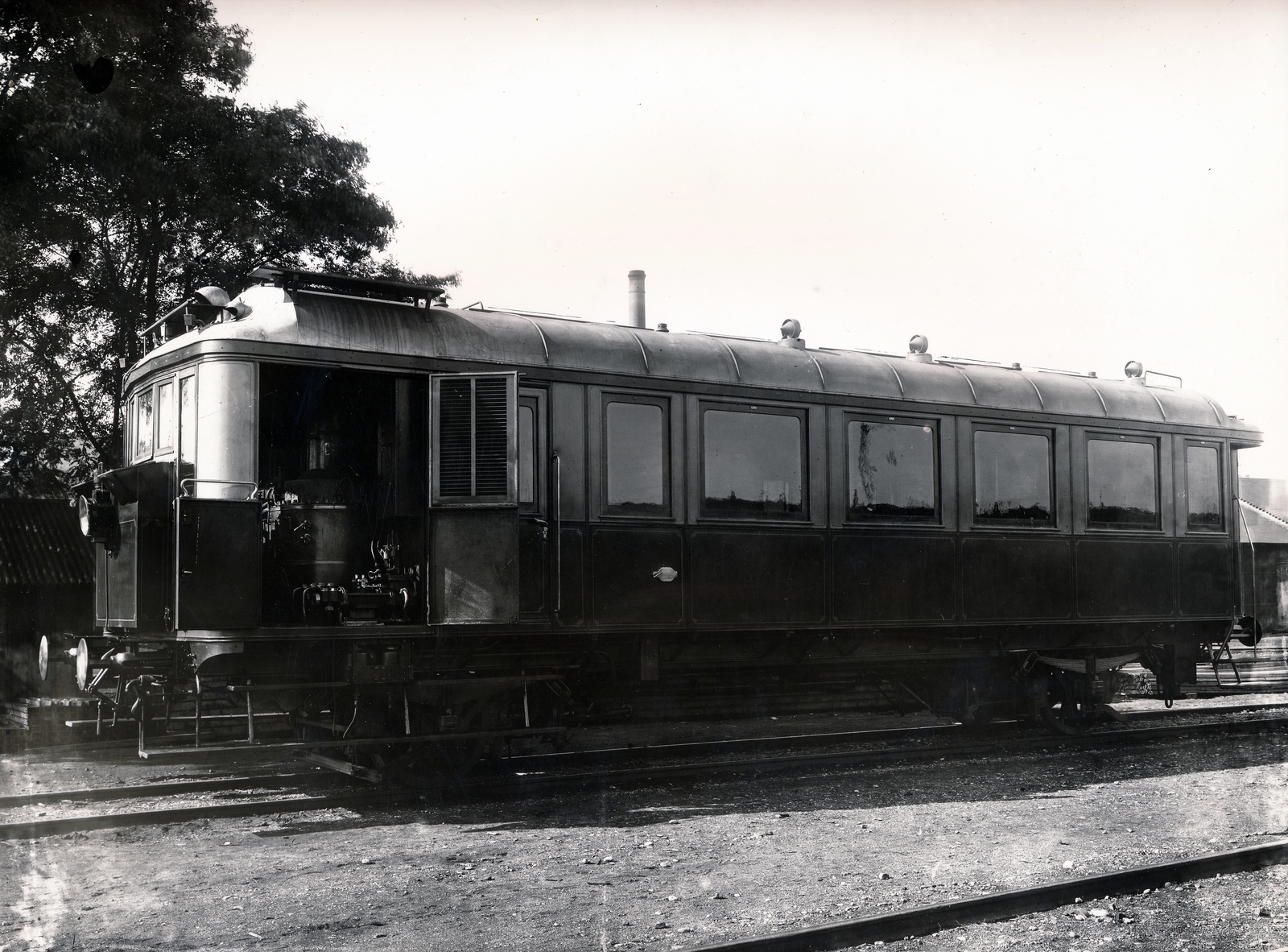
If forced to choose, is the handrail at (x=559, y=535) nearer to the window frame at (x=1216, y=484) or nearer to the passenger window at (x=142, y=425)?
the passenger window at (x=142, y=425)

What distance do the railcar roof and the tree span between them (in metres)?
4.89

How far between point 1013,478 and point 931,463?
1079mm

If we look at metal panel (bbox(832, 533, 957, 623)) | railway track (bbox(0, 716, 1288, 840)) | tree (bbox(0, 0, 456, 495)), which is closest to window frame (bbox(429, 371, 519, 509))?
railway track (bbox(0, 716, 1288, 840))

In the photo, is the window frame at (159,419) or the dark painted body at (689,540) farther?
the window frame at (159,419)

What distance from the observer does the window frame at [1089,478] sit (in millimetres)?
12125

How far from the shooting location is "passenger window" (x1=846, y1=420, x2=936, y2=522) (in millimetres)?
10719

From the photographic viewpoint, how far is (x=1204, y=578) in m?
13.0

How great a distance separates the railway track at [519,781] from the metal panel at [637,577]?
4.16 feet

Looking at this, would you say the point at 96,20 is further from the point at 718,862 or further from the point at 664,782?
the point at 718,862

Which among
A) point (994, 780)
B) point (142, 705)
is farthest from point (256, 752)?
point (994, 780)

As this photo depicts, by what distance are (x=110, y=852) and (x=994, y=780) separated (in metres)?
6.63

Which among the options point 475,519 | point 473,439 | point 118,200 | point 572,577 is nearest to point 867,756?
point 572,577

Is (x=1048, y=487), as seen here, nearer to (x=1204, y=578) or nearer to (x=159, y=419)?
(x=1204, y=578)

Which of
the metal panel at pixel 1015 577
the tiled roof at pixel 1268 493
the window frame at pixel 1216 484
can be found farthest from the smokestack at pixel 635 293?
the tiled roof at pixel 1268 493
